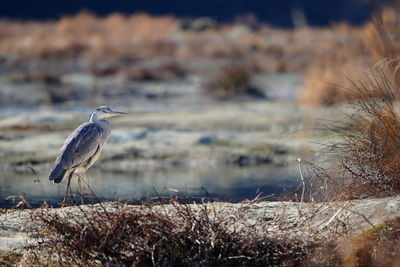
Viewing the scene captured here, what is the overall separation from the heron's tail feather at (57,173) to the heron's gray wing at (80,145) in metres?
0.05

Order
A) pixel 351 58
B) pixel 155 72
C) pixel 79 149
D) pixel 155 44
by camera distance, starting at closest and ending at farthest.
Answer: pixel 79 149 → pixel 351 58 → pixel 155 72 → pixel 155 44

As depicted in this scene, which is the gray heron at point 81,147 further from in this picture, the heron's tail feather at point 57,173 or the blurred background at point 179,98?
the blurred background at point 179,98

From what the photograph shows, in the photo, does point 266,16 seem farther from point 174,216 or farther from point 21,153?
point 174,216

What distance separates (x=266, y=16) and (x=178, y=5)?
6.04 meters

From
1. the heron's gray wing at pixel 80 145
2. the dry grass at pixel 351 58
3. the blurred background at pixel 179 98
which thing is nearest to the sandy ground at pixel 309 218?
the blurred background at pixel 179 98

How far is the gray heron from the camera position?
793 cm

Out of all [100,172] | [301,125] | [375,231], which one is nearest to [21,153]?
[100,172]

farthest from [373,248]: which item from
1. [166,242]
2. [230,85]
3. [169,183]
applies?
[230,85]

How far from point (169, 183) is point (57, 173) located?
2.62 meters

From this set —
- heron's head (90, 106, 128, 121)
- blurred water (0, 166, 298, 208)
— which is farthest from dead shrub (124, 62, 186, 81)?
heron's head (90, 106, 128, 121)

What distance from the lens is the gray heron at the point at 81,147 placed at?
7.93 metres

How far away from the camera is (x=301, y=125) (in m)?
14.4

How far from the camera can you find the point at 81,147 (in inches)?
317

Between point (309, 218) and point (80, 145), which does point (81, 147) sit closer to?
point (80, 145)
